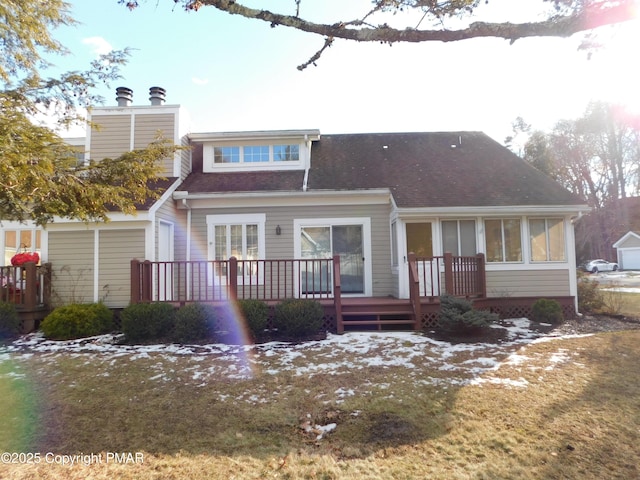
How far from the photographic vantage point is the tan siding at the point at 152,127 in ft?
32.9

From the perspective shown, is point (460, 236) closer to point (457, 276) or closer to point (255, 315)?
point (457, 276)

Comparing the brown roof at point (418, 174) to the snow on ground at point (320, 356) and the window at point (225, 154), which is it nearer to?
the window at point (225, 154)

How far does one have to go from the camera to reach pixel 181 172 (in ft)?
33.7

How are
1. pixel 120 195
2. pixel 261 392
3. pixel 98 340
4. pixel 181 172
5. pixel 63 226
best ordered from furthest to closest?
pixel 181 172 < pixel 63 226 < pixel 98 340 < pixel 120 195 < pixel 261 392

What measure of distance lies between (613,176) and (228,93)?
34976 millimetres

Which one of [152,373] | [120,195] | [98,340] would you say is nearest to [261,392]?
[152,373]

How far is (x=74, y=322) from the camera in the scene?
7.24 metres

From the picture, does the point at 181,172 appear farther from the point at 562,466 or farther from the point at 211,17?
the point at 562,466

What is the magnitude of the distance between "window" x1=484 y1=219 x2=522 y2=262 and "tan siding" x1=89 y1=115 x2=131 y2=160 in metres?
9.45

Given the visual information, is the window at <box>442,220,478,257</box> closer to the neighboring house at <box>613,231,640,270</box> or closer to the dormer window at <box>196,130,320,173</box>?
the dormer window at <box>196,130,320,173</box>

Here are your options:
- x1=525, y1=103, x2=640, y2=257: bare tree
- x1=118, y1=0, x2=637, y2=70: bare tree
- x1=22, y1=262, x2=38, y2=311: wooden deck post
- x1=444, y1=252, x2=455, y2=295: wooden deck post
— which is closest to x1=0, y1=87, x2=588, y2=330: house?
x1=444, y1=252, x2=455, y2=295: wooden deck post

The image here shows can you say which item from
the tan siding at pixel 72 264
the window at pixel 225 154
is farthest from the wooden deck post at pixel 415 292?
the tan siding at pixel 72 264

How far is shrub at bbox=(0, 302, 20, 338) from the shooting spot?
7.32 m

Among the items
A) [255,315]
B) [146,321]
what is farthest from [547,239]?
[146,321]
